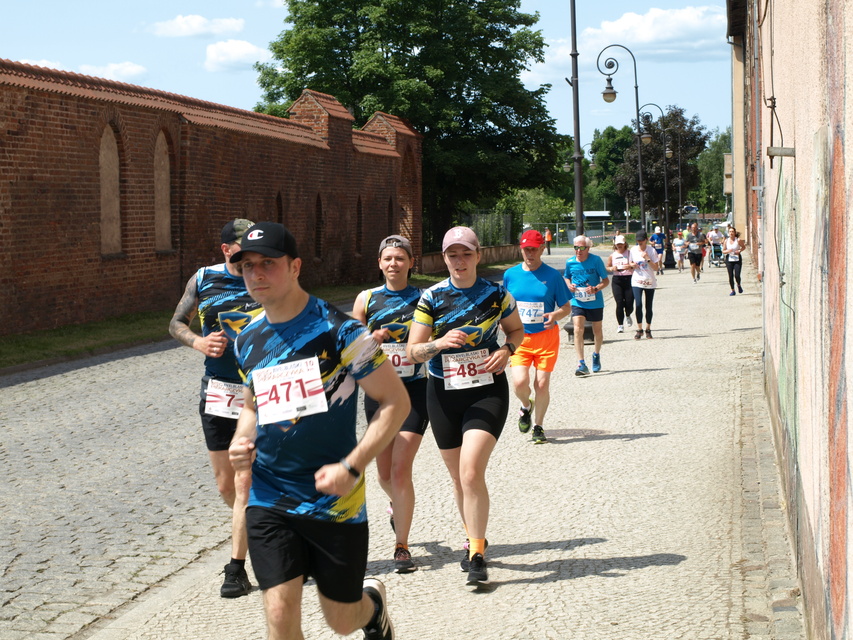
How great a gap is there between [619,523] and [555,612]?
5.67 feet

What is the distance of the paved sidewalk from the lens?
17.1 ft

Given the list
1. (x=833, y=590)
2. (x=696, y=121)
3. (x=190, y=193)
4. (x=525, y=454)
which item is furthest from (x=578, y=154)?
(x=696, y=121)

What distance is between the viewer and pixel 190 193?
2575 centimetres

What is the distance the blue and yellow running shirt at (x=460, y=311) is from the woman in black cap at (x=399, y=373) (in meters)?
0.24

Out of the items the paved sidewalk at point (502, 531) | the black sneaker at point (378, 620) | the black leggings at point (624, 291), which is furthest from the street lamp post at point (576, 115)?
the black sneaker at point (378, 620)

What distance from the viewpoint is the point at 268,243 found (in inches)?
156

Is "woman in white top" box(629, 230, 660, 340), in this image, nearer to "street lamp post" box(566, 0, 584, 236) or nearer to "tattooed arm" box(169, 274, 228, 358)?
"street lamp post" box(566, 0, 584, 236)

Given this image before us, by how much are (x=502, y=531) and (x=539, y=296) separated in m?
3.50

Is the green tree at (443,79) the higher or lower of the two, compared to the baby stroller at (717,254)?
higher

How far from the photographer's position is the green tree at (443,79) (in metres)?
48.7

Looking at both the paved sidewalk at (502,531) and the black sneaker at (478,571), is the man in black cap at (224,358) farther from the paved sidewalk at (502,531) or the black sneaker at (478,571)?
the black sneaker at (478,571)

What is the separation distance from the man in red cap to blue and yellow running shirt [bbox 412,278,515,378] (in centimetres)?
345

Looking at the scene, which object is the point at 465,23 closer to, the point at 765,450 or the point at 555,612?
the point at 765,450

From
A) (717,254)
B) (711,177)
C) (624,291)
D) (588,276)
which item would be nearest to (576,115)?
(624,291)
